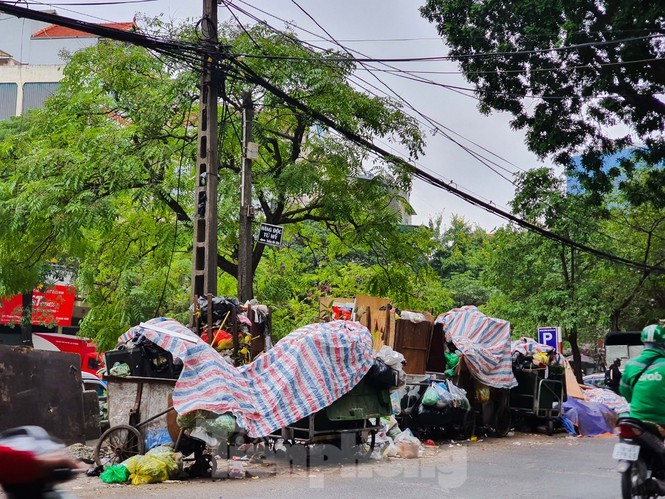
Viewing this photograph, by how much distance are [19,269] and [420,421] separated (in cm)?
1173

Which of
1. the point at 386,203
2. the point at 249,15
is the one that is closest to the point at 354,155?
the point at 386,203

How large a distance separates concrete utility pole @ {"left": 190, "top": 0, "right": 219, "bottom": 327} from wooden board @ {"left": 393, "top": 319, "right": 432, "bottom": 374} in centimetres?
419

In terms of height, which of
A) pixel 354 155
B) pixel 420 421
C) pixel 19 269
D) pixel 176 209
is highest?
pixel 354 155

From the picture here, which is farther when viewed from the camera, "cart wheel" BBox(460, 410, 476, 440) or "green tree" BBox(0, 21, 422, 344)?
"green tree" BBox(0, 21, 422, 344)

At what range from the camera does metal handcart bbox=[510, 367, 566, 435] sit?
19062mm

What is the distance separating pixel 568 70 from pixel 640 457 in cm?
1252

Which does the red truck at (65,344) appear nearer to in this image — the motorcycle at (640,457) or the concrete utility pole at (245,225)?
the concrete utility pole at (245,225)

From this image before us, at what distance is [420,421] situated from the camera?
1552 centimetres

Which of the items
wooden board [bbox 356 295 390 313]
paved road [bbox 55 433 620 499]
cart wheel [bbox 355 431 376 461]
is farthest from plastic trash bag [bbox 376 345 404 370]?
wooden board [bbox 356 295 390 313]

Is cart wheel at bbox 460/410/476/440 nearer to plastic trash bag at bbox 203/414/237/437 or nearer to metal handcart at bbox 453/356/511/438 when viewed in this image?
metal handcart at bbox 453/356/511/438

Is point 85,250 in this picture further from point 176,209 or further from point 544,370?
point 544,370

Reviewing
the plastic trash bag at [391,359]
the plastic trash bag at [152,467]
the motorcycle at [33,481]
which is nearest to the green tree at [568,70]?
the plastic trash bag at [391,359]

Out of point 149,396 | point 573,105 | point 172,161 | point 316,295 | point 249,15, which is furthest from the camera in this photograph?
point 316,295

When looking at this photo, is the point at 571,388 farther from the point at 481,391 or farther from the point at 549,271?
the point at 549,271
